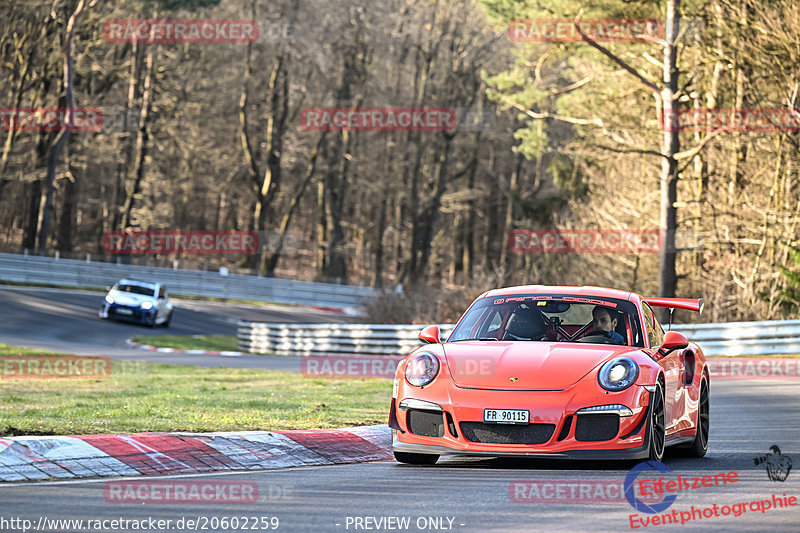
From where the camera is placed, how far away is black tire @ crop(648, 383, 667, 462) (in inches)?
323

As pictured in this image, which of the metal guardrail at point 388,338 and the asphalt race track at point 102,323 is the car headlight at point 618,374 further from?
the asphalt race track at point 102,323

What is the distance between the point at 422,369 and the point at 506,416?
88 cm

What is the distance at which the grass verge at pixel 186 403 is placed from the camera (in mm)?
10055

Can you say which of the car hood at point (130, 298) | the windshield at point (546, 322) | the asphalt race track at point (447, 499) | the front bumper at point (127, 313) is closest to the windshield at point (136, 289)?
the car hood at point (130, 298)

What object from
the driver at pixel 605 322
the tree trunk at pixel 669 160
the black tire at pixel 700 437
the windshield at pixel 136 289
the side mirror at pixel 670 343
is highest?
the tree trunk at pixel 669 160

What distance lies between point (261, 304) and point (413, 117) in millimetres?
13099

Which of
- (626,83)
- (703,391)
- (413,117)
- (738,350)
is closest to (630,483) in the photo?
(703,391)

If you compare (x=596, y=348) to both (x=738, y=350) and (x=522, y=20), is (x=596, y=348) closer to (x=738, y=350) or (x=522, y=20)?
(x=738, y=350)

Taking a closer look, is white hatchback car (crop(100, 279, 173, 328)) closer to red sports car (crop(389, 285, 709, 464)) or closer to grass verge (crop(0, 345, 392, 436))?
grass verge (crop(0, 345, 392, 436))

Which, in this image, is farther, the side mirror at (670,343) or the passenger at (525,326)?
the passenger at (525,326)

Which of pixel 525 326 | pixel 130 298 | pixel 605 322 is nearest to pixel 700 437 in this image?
pixel 605 322

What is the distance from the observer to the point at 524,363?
834 centimetres

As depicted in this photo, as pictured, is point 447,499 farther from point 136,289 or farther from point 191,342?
point 136,289

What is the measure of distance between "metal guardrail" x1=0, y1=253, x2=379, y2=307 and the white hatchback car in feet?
33.4
